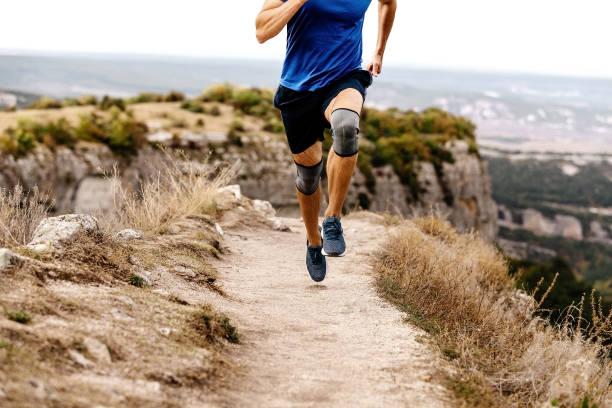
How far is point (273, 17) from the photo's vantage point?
154 inches

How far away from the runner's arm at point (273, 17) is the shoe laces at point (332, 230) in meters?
1.36

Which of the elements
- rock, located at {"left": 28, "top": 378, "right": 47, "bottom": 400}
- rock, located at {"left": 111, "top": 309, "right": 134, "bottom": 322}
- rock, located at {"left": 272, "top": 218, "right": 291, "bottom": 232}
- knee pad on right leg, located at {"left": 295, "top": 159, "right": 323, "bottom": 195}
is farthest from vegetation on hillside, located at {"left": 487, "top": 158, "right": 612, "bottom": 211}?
rock, located at {"left": 28, "top": 378, "right": 47, "bottom": 400}

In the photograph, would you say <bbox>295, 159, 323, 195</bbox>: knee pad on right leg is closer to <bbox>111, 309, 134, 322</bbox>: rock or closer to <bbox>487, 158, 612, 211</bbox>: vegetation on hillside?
<bbox>111, 309, 134, 322</bbox>: rock

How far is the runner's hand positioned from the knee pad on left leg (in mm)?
714

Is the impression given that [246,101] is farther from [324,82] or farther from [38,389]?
[38,389]

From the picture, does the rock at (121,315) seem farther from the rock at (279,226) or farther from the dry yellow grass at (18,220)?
the rock at (279,226)

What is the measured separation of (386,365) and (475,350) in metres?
0.55

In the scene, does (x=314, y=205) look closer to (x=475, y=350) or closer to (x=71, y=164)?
(x=475, y=350)

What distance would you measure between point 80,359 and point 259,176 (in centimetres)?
2495

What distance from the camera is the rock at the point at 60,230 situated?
376 centimetres

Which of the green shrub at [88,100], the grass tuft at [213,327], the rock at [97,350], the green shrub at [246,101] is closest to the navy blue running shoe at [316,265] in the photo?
the grass tuft at [213,327]

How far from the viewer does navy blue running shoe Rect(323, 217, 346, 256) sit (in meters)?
4.50

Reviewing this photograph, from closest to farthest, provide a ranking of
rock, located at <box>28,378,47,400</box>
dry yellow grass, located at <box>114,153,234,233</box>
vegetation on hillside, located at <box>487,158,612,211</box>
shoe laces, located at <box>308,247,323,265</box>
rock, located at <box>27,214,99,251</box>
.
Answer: rock, located at <box>28,378,47,400</box> < rock, located at <box>27,214,99,251</box> < shoe laces, located at <box>308,247,323,265</box> < dry yellow grass, located at <box>114,153,234,233</box> < vegetation on hillside, located at <box>487,158,612,211</box>

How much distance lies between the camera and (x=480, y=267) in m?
7.22
